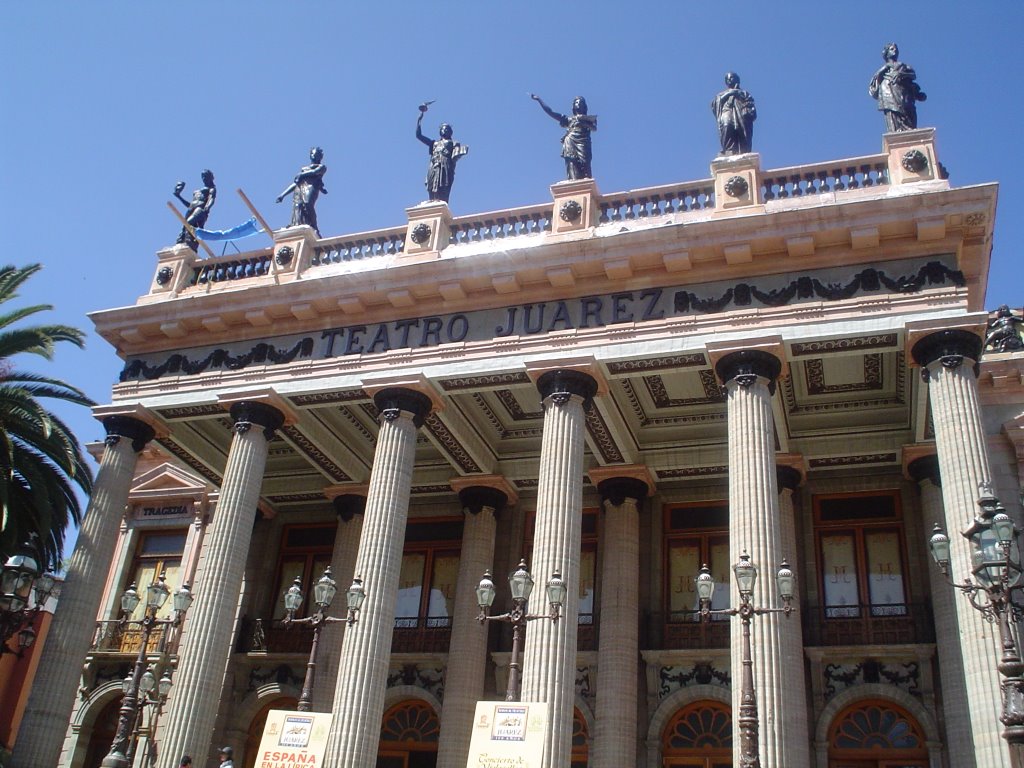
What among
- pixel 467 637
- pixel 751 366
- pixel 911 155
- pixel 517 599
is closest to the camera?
pixel 517 599

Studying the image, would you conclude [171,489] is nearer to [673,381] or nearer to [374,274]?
[374,274]

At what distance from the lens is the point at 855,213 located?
16.1 metres

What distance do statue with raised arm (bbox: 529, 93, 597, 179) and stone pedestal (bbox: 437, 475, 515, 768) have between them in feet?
23.0

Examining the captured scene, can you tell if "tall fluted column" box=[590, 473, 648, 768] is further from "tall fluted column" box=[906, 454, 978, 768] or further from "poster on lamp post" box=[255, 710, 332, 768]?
"poster on lamp post" box=[255, 710, 332, 768]

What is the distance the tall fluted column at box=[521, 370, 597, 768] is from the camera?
1462 centimetres

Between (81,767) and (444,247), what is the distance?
1472cm

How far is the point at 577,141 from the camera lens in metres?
19.5

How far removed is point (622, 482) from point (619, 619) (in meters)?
2.96

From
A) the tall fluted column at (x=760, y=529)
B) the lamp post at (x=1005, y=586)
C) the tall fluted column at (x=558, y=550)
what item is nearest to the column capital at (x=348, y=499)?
the tall fluted column at (x=558, y=550)

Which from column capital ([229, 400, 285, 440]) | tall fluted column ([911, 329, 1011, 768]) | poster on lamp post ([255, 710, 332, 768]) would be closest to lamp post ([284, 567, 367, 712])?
poster on lamp post ([255, 710, 332, 768])

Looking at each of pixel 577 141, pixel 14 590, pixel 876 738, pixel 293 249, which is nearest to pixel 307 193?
pixel 293 249

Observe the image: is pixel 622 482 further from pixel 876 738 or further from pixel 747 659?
pixel 747 659

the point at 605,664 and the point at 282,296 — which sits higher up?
the point at 282,296

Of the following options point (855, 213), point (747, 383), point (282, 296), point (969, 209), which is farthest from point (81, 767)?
point (969, 209)
